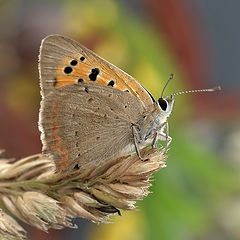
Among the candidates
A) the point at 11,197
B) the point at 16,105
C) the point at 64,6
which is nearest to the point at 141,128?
the point at 11,197

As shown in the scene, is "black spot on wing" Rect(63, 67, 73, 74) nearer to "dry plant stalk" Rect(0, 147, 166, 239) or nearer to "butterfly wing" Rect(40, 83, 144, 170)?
"butterfly wing" Rect(40, 83, 144, 170)

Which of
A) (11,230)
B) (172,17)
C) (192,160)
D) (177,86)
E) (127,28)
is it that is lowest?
(11,230)

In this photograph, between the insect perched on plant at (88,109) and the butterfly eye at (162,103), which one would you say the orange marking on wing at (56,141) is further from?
the butterfly eye at (162,103)

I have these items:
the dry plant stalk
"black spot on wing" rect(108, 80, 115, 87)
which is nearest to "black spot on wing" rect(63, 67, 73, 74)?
"black spot on wing" rect(108, 80, 115, 87)

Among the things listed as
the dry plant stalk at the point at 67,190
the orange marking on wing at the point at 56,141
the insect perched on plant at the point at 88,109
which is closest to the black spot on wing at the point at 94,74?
the insect perched on plant at the point at 88,109

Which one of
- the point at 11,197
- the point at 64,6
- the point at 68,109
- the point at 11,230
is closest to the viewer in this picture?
the point at 11,230

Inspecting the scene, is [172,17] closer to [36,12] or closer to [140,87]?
[36,12]
